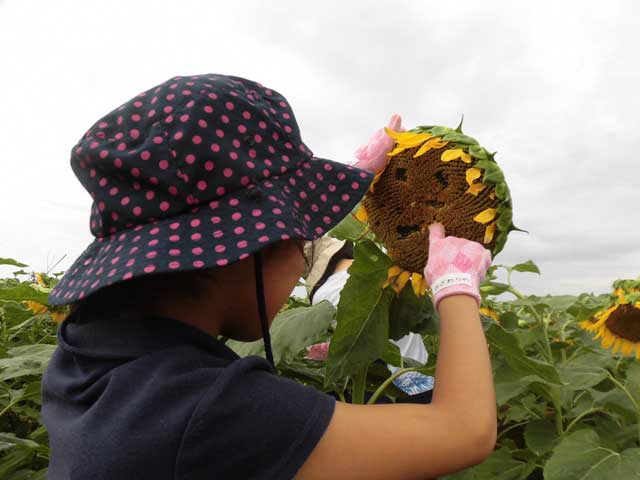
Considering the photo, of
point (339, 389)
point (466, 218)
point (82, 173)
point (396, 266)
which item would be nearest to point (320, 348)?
point (339, 389)

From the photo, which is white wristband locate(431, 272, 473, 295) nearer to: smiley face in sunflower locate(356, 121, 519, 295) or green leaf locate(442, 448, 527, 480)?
smiley face in sunflower locate(356, 121, 519, 295)

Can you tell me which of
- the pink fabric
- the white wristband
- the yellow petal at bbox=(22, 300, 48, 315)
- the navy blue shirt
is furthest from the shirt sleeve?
the yellow petal at bbox=(22, 300, 48, 315)

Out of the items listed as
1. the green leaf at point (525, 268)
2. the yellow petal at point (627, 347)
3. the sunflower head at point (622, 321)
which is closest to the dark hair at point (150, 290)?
the green leaf at point (525, 268)

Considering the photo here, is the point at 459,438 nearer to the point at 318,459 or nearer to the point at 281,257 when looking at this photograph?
the point at 318,459

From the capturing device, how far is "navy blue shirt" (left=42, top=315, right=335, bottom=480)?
2.87ft

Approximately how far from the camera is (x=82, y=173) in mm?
1085

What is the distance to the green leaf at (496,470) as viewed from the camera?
152 centimetres

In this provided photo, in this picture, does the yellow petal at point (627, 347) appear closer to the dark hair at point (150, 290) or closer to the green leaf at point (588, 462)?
the green leaf at point (588, 462)

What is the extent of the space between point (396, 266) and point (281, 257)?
0.32m

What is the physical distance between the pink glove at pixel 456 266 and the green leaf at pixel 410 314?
6.2 inches

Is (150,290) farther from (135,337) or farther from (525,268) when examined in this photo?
(525,268)

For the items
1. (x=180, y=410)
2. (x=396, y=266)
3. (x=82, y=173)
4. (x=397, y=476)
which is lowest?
(x=397, y=476)

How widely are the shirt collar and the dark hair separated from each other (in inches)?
1.3

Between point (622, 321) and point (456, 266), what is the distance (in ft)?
4.43
